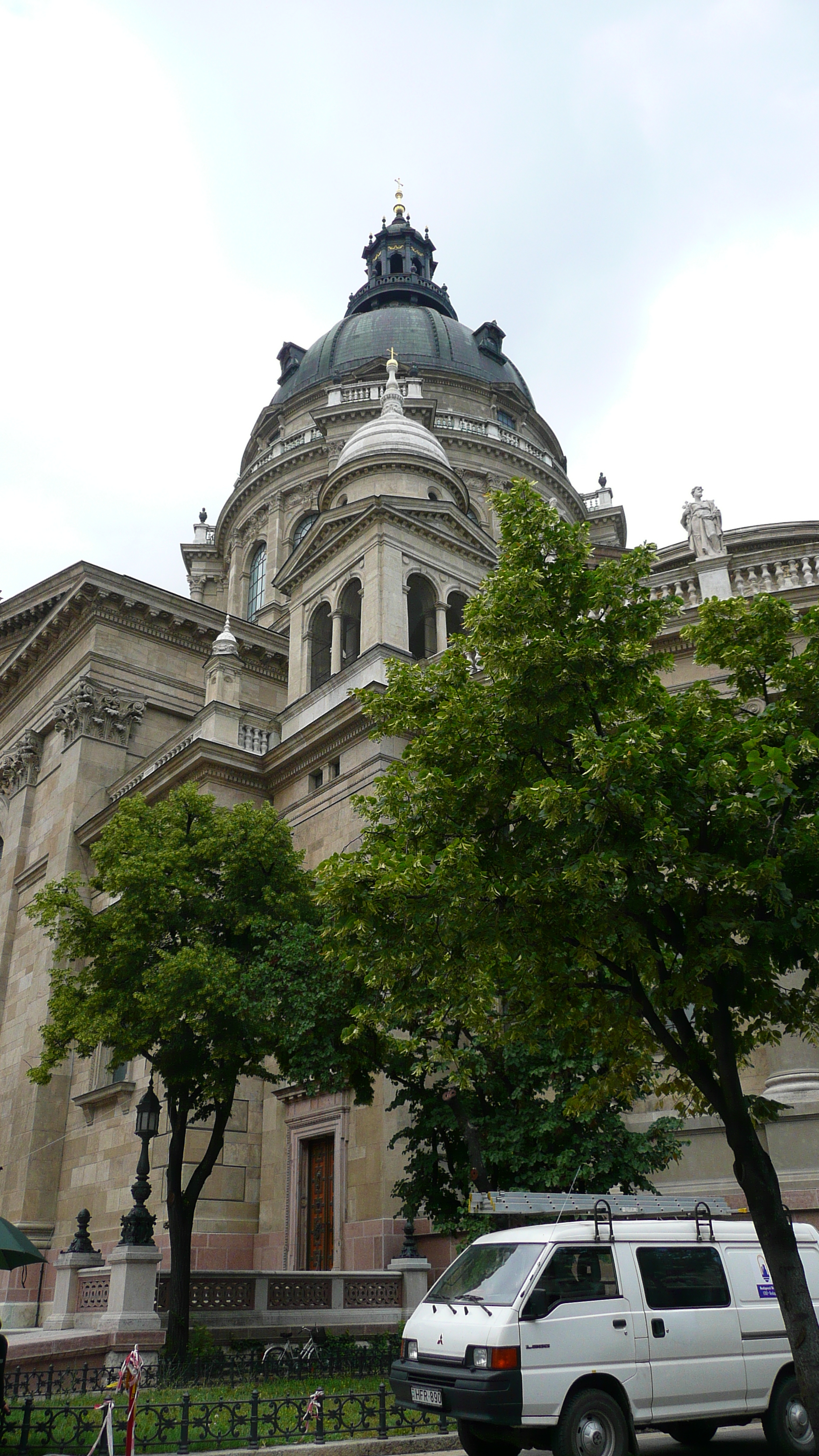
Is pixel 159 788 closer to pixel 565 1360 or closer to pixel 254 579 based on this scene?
pixel 565 1360

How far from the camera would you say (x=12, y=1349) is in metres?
15.4

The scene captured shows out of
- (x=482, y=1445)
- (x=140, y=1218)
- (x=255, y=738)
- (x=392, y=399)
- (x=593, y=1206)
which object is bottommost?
(x=482, y=1445)

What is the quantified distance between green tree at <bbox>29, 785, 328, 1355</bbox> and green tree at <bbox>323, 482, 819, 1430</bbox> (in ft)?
18.5

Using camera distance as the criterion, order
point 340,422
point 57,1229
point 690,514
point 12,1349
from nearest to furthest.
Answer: point 12,1349
point 690,514
point 57,1229
point 340,422

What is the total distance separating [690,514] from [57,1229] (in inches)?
935

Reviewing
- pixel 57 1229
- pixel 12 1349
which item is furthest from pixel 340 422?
pixel 12 1349

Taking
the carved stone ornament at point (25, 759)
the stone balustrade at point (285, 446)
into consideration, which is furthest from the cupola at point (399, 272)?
the carved stone ornament at point (25, 759)

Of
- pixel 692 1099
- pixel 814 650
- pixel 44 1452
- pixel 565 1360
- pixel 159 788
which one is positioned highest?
pixel 159 788

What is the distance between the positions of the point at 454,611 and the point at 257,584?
81.9ft

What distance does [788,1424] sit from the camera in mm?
10445

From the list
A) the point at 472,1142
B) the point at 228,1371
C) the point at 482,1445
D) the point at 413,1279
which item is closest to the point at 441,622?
the point at 472,1142

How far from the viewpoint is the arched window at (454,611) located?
29.1 metres

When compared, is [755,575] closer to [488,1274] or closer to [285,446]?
[488,1274]

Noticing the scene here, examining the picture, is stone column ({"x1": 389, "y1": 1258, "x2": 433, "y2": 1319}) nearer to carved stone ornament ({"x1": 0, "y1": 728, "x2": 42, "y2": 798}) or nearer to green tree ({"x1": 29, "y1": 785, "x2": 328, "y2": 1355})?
green tree ({"x1": 29, "y1": 785, "x2": 328, "y2": 1355})
